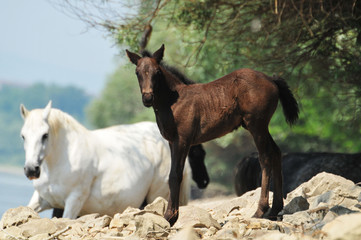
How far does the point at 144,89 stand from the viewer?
462cm

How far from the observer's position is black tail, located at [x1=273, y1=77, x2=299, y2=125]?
5.34m

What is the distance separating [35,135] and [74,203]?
1168 mm

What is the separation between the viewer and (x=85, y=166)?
7863 millimetres

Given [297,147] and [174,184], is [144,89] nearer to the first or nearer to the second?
[174,184]

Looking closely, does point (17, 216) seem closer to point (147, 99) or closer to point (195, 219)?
point (195, 219)

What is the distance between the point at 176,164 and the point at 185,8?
4.73 metres

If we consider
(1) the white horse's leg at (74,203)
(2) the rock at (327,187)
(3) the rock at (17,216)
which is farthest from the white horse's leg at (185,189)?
(3) the rock at (17,216)

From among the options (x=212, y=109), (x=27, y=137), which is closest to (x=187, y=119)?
(x=212, y=109)

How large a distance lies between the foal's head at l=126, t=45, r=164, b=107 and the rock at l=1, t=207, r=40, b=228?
239 centimetres

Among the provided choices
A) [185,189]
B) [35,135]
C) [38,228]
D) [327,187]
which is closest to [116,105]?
[185,189]

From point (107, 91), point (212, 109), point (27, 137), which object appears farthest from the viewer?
point (107, 91)

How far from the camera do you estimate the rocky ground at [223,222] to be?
14.9 ft

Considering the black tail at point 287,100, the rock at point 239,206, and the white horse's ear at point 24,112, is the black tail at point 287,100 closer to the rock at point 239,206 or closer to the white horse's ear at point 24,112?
the rock at point 239,206

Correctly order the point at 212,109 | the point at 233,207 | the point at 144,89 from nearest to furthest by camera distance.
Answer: the point at 144,89
the point at 212,109
the point at 233,207
